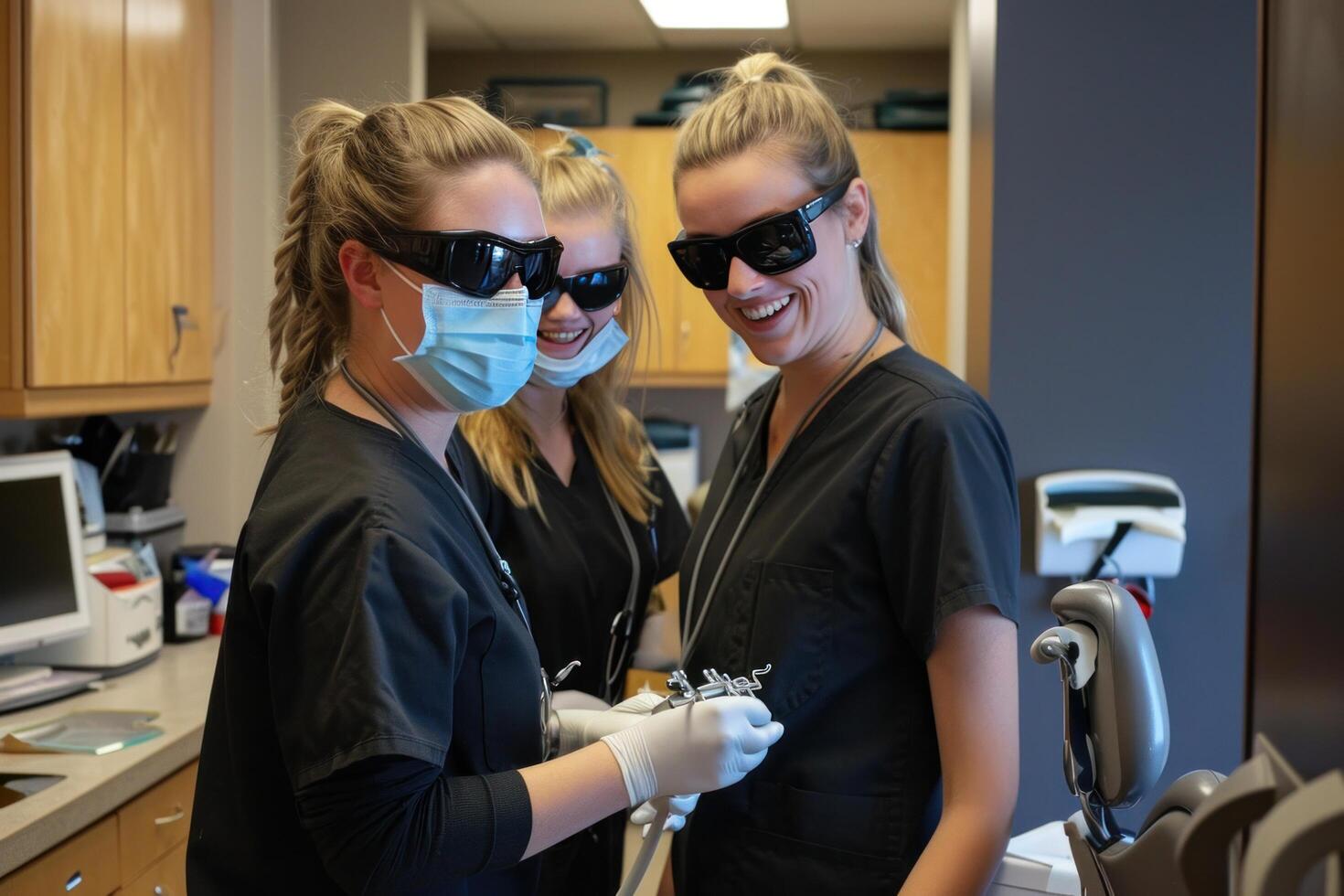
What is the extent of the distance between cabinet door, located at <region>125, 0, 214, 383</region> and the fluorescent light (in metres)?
1.71

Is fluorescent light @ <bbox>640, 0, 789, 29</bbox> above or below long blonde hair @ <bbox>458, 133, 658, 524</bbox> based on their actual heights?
above

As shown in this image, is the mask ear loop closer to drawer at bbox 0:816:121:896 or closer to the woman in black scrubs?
the woman in black scrubs

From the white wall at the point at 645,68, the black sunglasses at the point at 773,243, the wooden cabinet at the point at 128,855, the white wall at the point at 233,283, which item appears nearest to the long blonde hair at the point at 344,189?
the black sunglasses at the point at 773,243

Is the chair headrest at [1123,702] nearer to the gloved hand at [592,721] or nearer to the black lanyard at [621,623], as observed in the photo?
the gloved hand at [592,721]

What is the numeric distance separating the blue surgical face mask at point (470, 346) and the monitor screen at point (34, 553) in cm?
159

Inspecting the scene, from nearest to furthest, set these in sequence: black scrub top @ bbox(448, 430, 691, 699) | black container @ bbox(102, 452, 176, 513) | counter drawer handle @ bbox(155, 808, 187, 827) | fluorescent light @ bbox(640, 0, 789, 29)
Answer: black scrub top @ bbox(448, 430, 691, 699) < counter drawer handle @ bbox(155, 808, 187, 827) < black container @ bbox(102, 452, 176, 513) < fluorescent light @ bbox(640, 0, 789, 29)

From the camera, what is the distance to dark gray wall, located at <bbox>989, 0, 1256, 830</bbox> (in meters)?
1.90

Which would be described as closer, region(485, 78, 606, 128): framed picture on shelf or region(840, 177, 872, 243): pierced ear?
region(840, 177, 872, 243): pierced ear

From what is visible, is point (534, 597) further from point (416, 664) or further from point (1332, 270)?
point (1332, 270)

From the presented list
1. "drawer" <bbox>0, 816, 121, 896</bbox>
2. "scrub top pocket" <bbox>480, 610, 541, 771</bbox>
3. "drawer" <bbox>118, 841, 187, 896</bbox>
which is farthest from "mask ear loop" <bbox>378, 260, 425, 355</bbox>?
"drawer" <bbox>118, 841, 187, 896</bbox>

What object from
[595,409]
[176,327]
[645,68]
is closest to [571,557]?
[595,409]

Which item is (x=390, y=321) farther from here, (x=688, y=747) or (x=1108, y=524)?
(x=1108, y=524)

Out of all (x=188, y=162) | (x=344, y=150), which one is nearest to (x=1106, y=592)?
(x=344, y=150)

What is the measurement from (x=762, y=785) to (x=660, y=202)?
380cm
